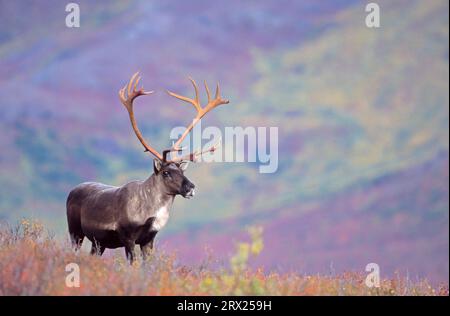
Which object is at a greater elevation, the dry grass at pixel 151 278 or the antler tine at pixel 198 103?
the antler tine at pixel 198 103

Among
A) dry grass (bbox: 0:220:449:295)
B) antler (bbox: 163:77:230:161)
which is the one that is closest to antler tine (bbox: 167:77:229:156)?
antler (bbox: 163:77:230:161)

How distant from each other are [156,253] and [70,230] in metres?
2.24

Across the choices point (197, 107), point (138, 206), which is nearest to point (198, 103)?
point (197, 107)

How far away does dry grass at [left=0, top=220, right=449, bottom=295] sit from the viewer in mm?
9656

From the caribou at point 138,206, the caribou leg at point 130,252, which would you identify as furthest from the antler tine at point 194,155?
the caribou leg at point 130,252

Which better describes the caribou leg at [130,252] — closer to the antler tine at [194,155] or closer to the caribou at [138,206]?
the caribou at [138,206]

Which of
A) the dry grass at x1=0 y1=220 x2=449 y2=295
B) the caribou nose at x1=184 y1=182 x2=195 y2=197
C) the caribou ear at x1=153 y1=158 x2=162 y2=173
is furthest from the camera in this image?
the caribou ear at x1=153 y1=158 x2=162 y2=173

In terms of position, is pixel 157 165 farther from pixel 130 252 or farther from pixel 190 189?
pixel 130 252

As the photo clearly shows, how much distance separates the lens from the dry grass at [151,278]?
966 centimetres

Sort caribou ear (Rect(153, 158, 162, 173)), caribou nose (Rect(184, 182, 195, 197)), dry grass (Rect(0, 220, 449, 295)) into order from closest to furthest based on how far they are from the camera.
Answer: dry grass (Rect(0, 220, 449, 295)) < caribou nose (Rect(184, 182, 195, 197)) < caribou ear (Rect(153, 158, 162, 173))

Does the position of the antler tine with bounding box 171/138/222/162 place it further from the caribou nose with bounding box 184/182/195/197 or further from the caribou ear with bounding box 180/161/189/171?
the caribou nose with bounding box 184/182/195/197

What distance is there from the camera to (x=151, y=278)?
33.3 feet

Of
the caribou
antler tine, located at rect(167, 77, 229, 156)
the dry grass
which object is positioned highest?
antler tine, located at rect(167, 77, 229, 156)
